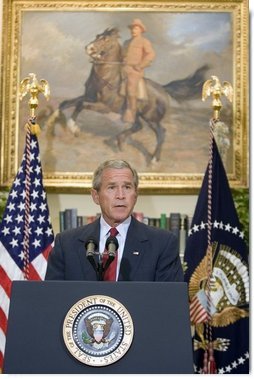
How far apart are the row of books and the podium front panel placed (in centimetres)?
370

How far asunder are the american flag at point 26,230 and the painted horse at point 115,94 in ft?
3.09

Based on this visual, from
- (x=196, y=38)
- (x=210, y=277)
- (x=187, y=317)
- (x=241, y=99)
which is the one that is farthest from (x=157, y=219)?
(x=187, y=317)

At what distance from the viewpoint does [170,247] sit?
3.74m

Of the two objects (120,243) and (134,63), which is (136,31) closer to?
(134,63)

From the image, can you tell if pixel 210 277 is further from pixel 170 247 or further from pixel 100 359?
pixel 100 359

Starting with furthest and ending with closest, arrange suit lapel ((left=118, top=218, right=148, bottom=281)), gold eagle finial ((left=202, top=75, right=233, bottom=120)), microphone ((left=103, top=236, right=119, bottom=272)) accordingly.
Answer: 1. gold eagle finial ((left=202, top=75, right=233, bottom=120))
2. suit lapel ((left=118, top=218, right=148, bottom=281))
3. microphone ((left=103, top=236, right=119, bottom=272))

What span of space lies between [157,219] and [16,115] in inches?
70.4

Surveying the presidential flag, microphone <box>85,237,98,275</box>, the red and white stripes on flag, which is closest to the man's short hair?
microphone <box>85,237,98,275</box>

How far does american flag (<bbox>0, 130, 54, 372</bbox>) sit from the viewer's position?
5.81 m

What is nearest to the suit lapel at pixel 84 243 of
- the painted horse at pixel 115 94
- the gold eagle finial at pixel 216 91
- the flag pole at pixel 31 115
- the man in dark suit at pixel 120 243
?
the man in dark suit at pixel 120 243

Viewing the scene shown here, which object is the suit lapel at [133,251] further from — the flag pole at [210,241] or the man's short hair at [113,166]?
the flag pole at [210,241]

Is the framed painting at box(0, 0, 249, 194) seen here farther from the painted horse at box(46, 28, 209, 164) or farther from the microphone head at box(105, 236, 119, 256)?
the microphone head at box(105, 236, 119, 256)

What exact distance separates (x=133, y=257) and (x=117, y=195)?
0.39 meters

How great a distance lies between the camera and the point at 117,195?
3838 millimetres
